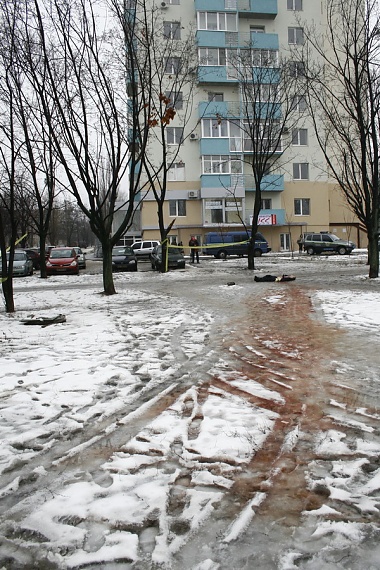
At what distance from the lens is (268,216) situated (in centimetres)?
4247

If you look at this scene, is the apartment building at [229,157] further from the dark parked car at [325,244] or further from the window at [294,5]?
the dark parked car at [325,244]

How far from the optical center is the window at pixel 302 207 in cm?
4447

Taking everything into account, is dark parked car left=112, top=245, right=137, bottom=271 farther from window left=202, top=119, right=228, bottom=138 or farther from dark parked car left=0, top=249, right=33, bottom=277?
window left=202, top=119, right=228, bottom=138

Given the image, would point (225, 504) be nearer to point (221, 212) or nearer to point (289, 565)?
point (289, 565)

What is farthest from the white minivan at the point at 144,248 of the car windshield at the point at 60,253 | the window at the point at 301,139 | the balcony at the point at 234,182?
the window at the point at 301,139

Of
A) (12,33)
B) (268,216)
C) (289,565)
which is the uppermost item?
(12,33)

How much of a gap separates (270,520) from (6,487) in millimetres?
1690

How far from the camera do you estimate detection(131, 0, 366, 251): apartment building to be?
40.7 metres

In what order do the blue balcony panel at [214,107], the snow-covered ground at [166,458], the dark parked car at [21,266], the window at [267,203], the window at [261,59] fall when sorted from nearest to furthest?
the snow-covered ground at [166,458], the window at [261,59], the dark parked car at [21,266], the blue balcony panel at [214,107], the window at [267,203]

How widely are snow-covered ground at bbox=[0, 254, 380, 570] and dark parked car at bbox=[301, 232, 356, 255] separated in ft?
107

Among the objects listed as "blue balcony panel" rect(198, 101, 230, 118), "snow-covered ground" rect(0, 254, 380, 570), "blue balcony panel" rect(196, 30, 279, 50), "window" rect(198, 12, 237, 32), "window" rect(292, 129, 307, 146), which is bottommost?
"snow-covered ground" rect(0, 254, 380, 570)

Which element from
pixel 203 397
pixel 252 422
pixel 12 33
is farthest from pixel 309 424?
pixel 12 33

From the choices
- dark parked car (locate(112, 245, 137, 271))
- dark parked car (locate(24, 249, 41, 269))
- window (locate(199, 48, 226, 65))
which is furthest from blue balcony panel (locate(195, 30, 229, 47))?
dark parked car (locate(112, 245, 137, 271))

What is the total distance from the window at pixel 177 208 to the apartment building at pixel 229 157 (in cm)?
9
